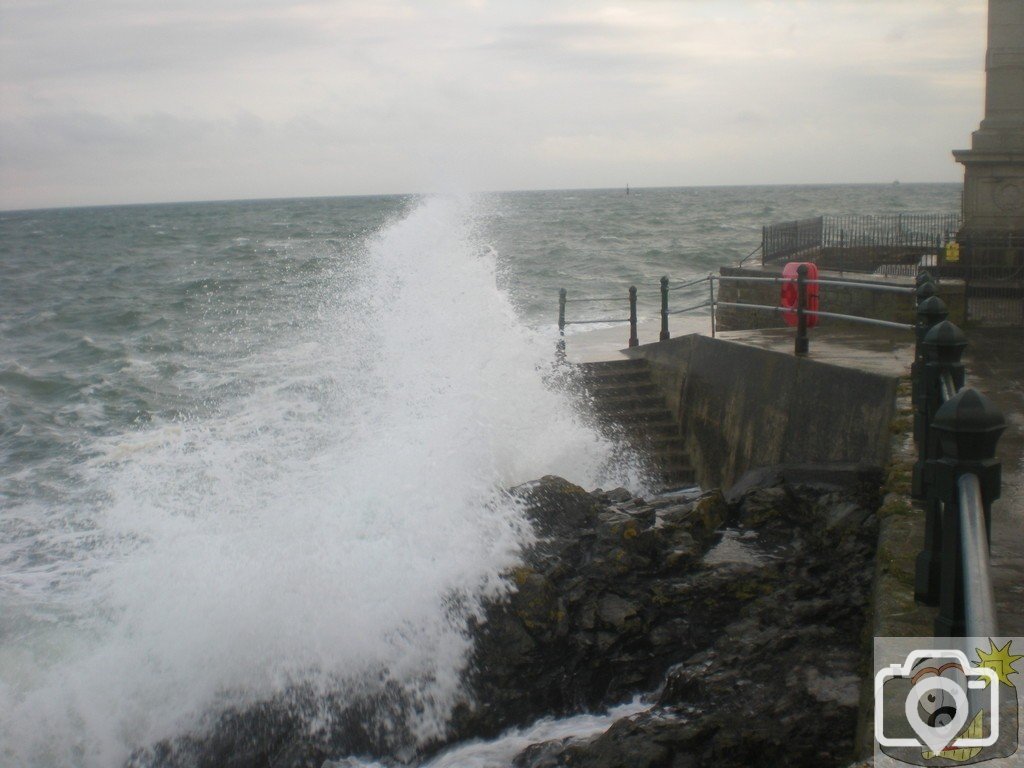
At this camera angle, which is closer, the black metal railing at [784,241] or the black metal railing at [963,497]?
the black metal railing at [963,497]

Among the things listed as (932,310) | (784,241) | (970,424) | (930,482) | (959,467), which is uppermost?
(784,241)

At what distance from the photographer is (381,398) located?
1312 centimetres

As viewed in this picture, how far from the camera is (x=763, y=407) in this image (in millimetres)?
8695

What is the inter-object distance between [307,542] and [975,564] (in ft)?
20.3

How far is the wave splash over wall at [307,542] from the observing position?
6.12 metres

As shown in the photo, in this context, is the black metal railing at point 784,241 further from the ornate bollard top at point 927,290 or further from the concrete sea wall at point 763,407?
the ornate bollard top at point 927,290

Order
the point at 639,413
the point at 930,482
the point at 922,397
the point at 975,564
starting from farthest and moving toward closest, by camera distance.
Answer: the point at 639,413, the point at 922,397, the point at 930,482, the point at 975,564

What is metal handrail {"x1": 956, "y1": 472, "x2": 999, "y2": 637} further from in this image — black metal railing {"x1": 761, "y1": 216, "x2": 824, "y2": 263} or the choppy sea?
black metal railing {"x1": 761, "y1": 216, "x2": 824, "y2": 263}

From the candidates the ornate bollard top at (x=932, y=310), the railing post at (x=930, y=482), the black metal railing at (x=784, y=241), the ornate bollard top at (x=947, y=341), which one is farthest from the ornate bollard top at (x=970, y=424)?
the black metal railing at (x=784, y=241)

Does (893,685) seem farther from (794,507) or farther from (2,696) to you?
(2,696)

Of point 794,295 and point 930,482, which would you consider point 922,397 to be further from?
point 794,295

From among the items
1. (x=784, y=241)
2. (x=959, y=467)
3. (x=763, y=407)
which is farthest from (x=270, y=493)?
(x=784, y=241)

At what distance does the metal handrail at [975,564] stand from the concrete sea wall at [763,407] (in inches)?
174

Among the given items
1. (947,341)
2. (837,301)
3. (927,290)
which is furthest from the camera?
(837,301)
